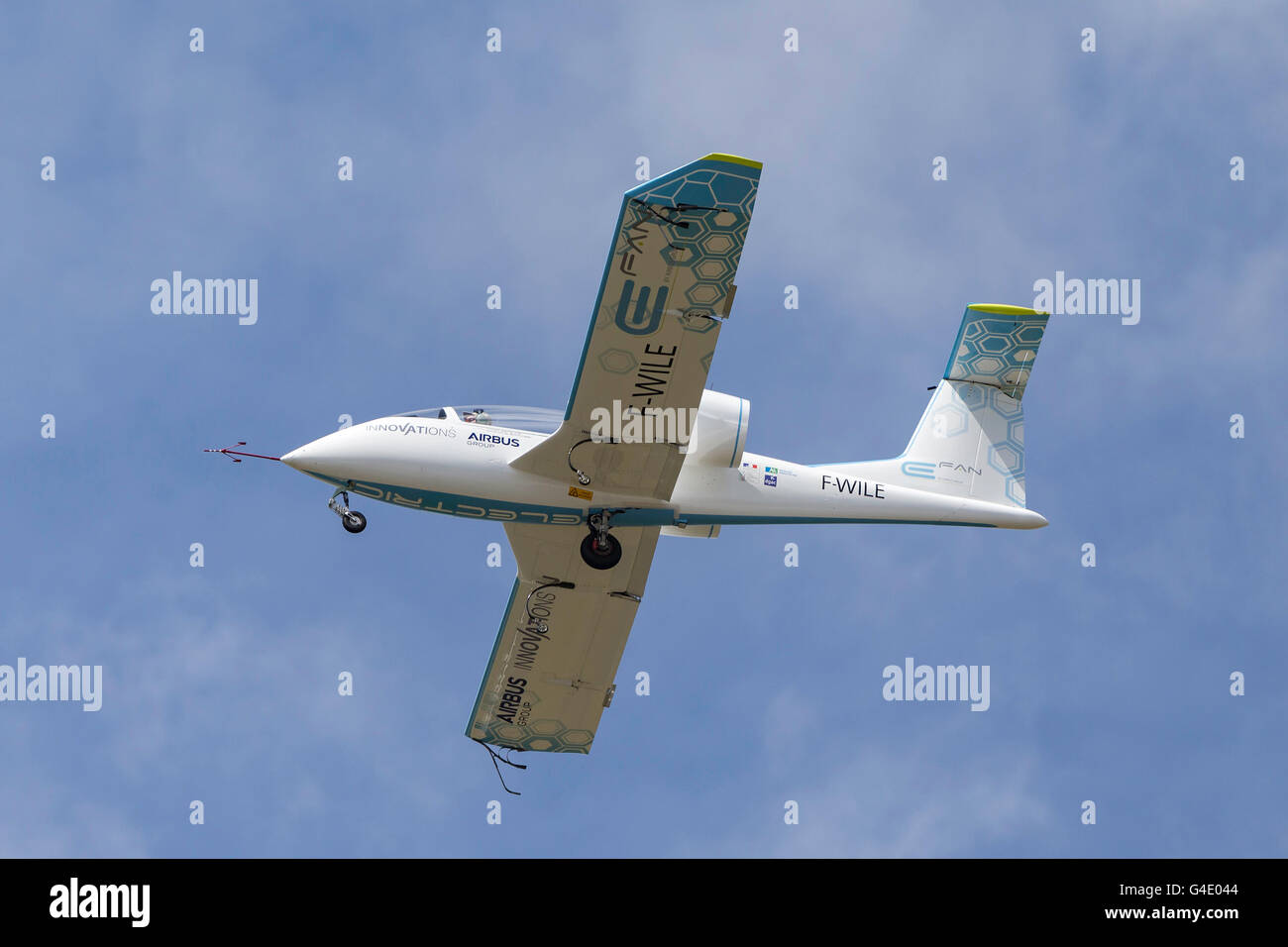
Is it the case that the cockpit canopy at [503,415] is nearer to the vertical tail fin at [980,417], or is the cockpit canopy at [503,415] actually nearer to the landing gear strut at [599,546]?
the landing gear strut at [599,546]

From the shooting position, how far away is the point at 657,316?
23938 mm

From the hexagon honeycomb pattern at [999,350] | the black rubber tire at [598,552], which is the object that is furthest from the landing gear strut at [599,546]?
the hexagon honeycomb pattern at [999,350]

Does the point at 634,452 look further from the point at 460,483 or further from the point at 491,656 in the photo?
the point at 491,656

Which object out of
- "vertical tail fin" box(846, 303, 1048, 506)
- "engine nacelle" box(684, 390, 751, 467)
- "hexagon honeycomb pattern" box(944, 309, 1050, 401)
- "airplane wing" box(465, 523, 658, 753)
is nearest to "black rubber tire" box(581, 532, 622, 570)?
"airplane wing" box(465, 523, 658, 753)

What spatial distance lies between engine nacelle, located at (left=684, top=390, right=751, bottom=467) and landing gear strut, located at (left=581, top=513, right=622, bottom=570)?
1941 millimetres

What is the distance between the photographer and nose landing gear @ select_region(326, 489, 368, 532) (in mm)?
25609

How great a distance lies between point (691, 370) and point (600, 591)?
5820 millimetres

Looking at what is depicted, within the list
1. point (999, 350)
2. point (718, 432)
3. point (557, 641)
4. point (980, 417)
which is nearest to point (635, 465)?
point (718, 432)

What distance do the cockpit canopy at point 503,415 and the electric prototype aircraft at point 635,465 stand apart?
3 cm

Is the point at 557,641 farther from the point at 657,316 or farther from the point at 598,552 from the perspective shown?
the point at 657,316

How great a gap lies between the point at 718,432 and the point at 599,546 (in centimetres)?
304

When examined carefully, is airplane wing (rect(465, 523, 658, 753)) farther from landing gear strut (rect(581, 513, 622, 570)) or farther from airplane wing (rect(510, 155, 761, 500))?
airplane wing (rect(510, 155, 761, 500))

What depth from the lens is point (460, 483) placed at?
2555cm

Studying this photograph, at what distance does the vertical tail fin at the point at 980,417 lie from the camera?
28797 mm
